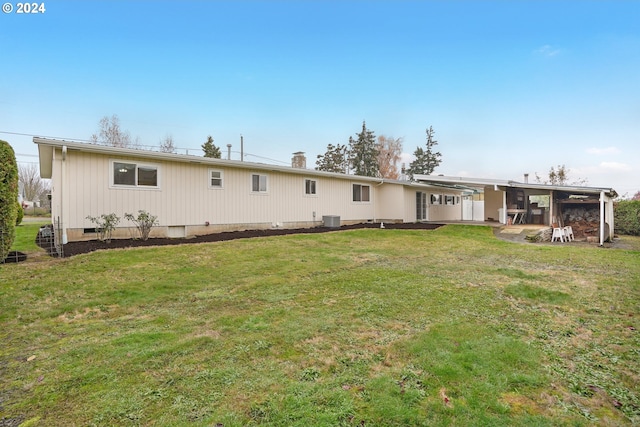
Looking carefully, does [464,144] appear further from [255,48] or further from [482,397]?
[482,397]

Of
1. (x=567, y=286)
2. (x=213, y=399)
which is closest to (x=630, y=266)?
(x=567, y=286)

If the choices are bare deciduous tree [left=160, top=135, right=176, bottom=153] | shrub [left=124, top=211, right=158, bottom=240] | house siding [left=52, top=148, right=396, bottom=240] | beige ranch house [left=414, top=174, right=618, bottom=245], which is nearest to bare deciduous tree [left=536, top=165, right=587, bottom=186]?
beige ranch house [left=414, top=174, right=618, bottom=245]

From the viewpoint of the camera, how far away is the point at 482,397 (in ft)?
7.73

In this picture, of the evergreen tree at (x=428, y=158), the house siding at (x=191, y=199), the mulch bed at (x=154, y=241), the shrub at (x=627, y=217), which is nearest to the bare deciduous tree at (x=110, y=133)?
the house siding at (x=191, y=199)

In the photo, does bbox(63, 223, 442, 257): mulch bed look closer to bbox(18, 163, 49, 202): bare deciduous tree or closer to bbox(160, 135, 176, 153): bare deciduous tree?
bbox(160, 135, 176, 153): bare deciduous tree

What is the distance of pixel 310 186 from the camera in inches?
606

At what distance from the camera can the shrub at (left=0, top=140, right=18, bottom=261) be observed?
6676 mm

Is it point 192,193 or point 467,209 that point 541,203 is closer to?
point 467,209

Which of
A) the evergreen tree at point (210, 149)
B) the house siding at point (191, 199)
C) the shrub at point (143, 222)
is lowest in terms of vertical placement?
the shrub at point (143, 222)

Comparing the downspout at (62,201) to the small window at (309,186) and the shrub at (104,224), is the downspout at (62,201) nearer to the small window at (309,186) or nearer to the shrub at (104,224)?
the shrub at (104,224)

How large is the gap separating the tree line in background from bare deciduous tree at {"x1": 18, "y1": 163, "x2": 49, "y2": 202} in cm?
3579

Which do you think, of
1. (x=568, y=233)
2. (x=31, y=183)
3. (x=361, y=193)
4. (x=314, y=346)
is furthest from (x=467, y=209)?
(x=31, y=183)

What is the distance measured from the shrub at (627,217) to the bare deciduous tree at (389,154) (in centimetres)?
2239

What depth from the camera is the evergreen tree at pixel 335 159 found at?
40.6 metres
